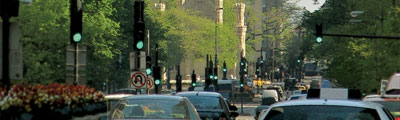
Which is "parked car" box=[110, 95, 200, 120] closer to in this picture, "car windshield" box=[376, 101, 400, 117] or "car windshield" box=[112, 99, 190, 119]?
"car windshield" box=[112, 99, 190, 119]

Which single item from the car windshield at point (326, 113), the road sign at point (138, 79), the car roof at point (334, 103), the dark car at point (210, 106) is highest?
the road sign at point (138, 79)

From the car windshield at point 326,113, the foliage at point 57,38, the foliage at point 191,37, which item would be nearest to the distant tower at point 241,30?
the foliage at point 191,37

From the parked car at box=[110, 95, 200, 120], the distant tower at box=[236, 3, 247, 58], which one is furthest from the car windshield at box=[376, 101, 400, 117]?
the distant tower at box=[236, 3, 247, 58]

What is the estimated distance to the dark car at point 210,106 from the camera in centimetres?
2514

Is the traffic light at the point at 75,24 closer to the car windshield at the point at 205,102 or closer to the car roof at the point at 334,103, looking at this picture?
the car windshield at the point at 205,102

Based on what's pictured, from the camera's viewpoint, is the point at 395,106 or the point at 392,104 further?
the point at 392,104

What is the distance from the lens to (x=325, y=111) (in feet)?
42.1

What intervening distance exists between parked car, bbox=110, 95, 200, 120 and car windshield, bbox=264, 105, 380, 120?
15.3ft

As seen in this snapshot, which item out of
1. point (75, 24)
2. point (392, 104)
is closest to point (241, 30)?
point (75, 24)

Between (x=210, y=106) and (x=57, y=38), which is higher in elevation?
(x=57, y=38)

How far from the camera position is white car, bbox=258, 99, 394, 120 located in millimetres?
12883

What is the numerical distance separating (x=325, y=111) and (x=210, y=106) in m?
13.3

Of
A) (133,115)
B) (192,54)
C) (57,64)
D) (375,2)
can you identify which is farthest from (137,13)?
(192,54)

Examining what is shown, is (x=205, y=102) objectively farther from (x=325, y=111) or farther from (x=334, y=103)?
(x=325, y=111)
